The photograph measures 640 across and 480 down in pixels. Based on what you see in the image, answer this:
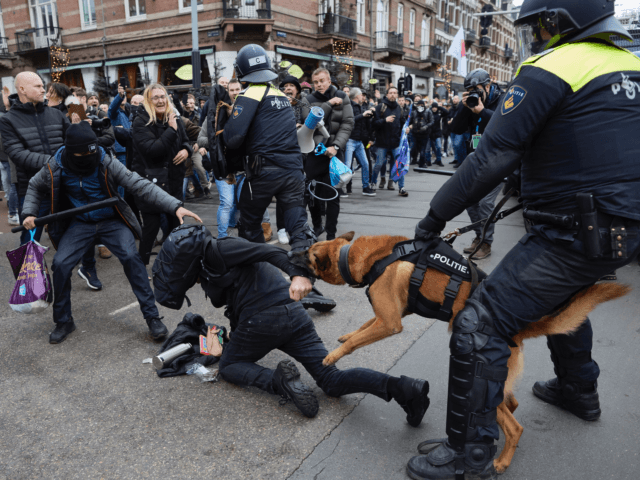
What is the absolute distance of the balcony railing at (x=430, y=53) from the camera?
3677cm

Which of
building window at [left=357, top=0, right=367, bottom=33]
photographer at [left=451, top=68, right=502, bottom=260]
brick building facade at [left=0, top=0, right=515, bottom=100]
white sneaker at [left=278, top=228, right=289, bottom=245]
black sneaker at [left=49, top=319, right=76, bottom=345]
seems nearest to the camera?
black sneaker at [left=49, top=319, right=76, bottom=345]

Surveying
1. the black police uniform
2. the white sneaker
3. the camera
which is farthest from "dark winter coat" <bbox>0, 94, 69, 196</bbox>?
the camera

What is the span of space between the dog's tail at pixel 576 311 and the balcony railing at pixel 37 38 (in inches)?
1207

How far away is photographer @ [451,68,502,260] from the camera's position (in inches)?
212

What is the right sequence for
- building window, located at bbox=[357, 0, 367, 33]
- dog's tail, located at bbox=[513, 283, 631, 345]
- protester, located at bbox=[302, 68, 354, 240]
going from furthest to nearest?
building window, located at bbox=[357, 0, 367, 33] < protester, located at bbox=[302, 68, 354, 240] < dog's tail, located at bbox=[513, 283, 631, 345]

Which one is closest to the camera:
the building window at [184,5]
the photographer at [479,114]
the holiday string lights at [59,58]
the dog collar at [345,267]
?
the dog collar at [345,267]

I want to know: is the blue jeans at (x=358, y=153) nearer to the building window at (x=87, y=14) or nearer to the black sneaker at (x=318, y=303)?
the black sneaker at (x=318, y=303)

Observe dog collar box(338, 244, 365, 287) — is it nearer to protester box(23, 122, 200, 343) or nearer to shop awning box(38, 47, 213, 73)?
protester box(23, 122, 200, 343)

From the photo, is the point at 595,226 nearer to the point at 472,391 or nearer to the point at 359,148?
the point at 472,391

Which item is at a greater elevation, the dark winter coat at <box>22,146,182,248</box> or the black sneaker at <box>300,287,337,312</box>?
the dark winter coat at <box>22,146,182,248</box>

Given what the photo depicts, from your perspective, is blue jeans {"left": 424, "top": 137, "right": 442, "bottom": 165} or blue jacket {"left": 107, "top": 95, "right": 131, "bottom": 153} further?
blue jeans {"left": 424, "top": 137, "right": 442, "bottom": 165}

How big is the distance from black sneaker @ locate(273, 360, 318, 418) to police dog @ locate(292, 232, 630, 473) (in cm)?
34

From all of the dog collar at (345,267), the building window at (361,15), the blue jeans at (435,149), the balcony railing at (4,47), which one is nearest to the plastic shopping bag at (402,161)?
the blue jeans at (435,149)

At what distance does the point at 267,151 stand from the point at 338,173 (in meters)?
1.62
